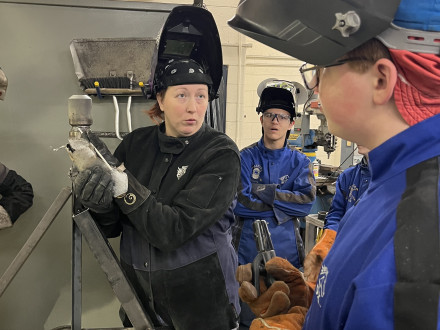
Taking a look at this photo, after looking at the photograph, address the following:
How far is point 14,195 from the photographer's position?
1718 mm

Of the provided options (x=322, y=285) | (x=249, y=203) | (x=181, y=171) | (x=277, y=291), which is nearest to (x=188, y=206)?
(x=181, y=171)

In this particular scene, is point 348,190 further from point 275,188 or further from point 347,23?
point 347,23

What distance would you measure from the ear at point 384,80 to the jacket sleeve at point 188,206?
628 mm

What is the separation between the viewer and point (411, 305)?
433 millimetres

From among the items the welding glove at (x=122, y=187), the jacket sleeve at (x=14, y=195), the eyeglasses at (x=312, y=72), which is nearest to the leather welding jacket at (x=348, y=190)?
the welding glove at (x=122, y=187)

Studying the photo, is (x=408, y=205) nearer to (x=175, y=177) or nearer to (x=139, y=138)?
(x=175, y=177)

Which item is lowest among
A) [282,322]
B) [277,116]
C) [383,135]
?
[282,322]

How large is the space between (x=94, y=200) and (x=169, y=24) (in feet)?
2.22

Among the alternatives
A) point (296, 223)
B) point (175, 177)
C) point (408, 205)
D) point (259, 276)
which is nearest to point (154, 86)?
point (175, 177)

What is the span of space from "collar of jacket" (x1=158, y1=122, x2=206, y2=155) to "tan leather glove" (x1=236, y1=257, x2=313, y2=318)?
1.53 ft

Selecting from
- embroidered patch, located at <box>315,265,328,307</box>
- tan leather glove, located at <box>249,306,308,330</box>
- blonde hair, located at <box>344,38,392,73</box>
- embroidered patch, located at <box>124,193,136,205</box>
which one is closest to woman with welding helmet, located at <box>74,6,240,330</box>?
embroidered patch, located at <box>124,193,136,205</box>

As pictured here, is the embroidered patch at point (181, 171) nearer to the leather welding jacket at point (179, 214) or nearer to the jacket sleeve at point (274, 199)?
the leather welding jacket at point (179, 214)

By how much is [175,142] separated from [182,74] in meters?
0.24

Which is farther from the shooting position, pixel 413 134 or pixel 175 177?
pixel 175 177
